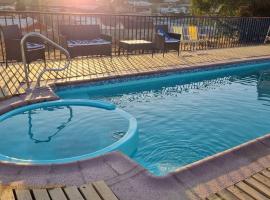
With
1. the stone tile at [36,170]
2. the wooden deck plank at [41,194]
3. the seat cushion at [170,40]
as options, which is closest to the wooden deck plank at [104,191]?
the wooden deck plank at [41,194]

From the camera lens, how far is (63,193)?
2.42 m

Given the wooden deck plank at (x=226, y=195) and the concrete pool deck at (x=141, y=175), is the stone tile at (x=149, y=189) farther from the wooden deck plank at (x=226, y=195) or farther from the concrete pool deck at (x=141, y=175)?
the wooden deck plank at (x=226, y=195)

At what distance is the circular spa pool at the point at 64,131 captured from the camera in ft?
11.9

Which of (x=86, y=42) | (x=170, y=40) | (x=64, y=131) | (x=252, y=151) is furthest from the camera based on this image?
(x=170, y=40)

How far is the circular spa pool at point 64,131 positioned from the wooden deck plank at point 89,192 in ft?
2.32

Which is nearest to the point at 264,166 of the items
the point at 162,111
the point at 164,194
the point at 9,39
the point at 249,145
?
the point at 249,145

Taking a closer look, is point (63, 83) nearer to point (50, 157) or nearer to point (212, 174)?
point (50, 157)

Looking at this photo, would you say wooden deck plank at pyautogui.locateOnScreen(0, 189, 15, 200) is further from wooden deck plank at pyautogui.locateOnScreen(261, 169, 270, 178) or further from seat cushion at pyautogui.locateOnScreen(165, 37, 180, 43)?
seat cushion at pyautogui.locateOnScreen(165, 37, 180, 43)

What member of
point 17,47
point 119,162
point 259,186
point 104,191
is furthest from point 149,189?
point 17,47

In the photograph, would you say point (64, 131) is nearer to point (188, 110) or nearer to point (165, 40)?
point (188, 110)

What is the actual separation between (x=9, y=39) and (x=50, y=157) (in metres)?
3.51

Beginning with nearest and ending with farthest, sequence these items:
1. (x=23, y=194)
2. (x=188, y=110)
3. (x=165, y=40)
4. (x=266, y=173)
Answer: (x=23, y=194) < (x=266, y=173) < (x=188, y=110) < (x=165, y=40)

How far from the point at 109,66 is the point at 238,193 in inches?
199

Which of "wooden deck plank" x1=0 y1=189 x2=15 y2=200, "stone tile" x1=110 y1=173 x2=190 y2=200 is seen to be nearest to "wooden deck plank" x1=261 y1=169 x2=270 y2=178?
"stone tile" x1=110 y1=173 x2=190 y2=200
